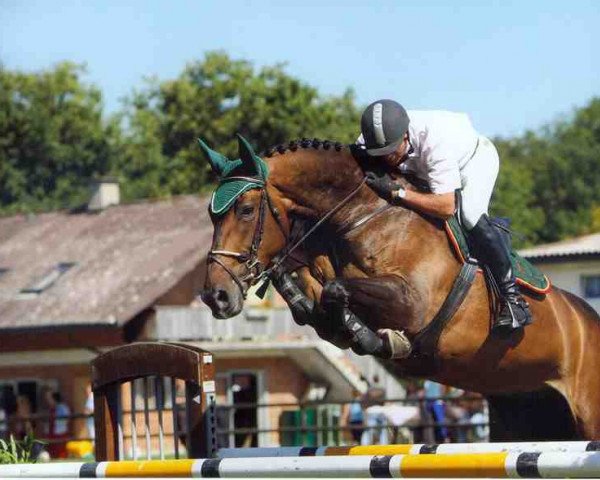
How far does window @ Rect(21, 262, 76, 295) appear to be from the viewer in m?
38.8

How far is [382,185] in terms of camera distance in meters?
8.27

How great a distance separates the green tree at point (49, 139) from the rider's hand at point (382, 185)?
51.0m

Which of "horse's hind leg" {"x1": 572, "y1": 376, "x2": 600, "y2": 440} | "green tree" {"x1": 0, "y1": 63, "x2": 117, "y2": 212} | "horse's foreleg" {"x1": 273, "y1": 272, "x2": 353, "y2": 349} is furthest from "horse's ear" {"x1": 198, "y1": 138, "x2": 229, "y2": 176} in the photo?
"green tree" {"x1": 0, "y1": 63, "x2": 117, "y2": 212}

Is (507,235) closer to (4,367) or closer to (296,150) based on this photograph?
(296,150)

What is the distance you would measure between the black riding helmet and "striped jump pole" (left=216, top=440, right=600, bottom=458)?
5.22ft

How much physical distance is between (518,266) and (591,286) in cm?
1692

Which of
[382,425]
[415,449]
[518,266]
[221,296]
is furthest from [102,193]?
[415,449]

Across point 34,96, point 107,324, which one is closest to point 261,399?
point 107,324

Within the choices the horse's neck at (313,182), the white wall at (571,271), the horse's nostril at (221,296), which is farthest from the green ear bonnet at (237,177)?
the white wall at (571,271)

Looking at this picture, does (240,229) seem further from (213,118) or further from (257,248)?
(213,118)

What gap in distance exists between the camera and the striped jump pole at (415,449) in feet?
19.1

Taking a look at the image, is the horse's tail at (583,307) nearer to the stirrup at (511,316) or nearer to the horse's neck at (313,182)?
the stirrup at (511,316)

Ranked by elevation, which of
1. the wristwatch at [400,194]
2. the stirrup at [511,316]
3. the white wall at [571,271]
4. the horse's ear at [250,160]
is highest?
the white wall at [571,271]

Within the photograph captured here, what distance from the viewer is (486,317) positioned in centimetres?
832
